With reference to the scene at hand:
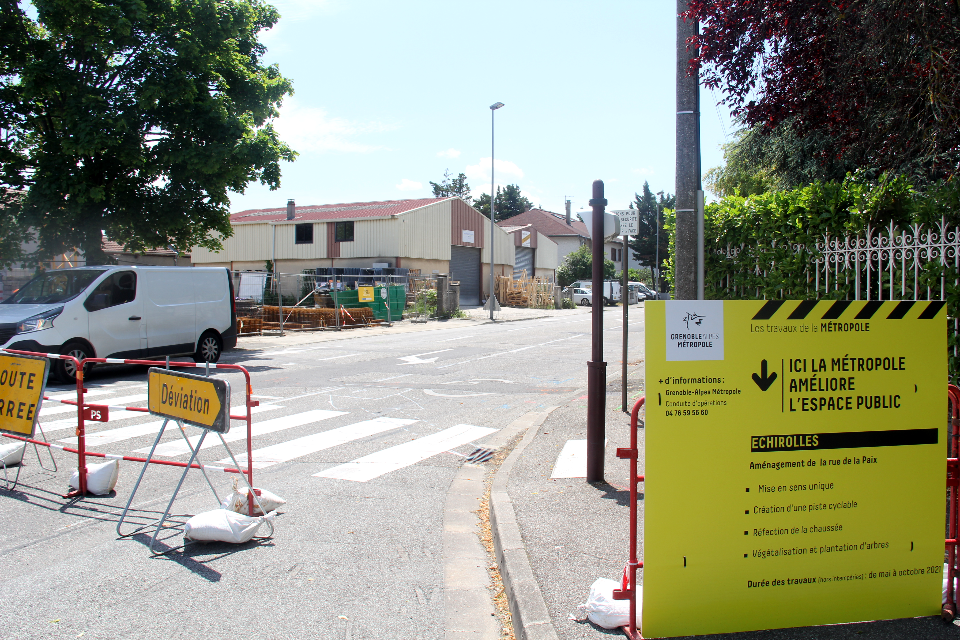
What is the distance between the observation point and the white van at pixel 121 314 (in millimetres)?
12453

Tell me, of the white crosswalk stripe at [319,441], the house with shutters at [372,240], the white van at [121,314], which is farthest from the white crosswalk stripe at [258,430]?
the house with shutters at [372,240]

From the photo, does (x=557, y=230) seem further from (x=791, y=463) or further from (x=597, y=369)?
(x=791, y=463)

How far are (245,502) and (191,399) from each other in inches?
34.4

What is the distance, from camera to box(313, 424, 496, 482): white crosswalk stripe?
6.82m

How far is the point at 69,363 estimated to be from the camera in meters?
12.7

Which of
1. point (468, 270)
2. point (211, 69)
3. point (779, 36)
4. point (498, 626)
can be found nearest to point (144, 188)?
point (211, 69)

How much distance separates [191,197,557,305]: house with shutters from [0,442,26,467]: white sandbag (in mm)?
32316

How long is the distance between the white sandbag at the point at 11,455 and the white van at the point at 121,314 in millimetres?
5993

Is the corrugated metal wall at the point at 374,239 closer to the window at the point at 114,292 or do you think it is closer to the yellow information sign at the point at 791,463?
the window at the point at 114,292

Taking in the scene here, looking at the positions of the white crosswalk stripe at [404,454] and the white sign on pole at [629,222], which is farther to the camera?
the white sign on pole at [629,222]

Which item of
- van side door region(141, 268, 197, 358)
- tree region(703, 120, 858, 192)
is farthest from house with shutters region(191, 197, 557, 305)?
van side door region(141, 268, 197, 358)

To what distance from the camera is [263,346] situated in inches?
782

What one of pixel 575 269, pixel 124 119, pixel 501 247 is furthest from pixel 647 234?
pixel 124 119

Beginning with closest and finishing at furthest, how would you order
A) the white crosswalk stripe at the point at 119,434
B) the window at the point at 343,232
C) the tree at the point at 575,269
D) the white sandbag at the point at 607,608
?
the white sandbag at the point at 607,608 → the white crosswalk stripe at the point at 119,434 → the window at the point at 343,232 → the tree at the point at 575,269
